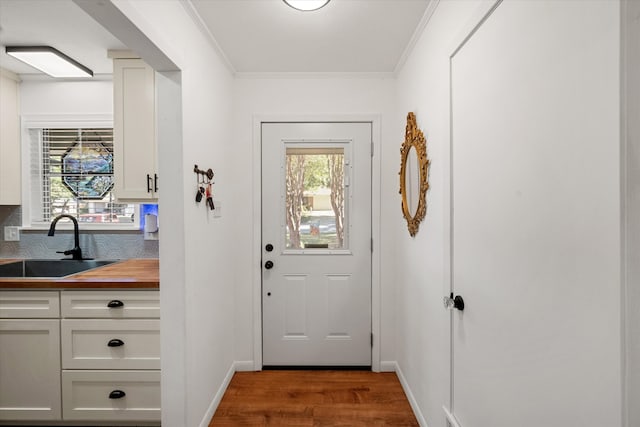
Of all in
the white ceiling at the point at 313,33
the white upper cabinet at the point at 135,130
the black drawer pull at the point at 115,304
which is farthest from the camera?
the white upper cabinet at the point at 135,130

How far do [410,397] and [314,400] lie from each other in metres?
0.65

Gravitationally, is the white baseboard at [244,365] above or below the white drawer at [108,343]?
below

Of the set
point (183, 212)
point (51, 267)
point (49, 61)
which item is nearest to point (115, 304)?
point (183, 212)

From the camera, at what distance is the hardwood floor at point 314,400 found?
2.10 m

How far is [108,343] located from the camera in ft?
6.28

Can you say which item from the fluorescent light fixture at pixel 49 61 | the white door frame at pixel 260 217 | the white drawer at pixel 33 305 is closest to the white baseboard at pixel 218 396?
the white door frame at pixel 260 217

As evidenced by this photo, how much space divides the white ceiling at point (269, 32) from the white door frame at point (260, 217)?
366mm

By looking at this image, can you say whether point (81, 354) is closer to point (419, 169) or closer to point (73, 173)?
point (73, 173)

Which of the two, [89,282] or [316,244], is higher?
[316,244]

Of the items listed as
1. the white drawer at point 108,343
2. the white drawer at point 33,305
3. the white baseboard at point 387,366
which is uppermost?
the white drawer at point 33,305

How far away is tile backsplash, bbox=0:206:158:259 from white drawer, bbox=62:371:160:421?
3.25ft

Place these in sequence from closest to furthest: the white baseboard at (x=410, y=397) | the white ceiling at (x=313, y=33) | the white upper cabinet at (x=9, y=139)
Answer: the white ceiling at (x=313, y=33)
the white baseboard at (x=410, y=397)
the white upper cabinet at (x=9, y=139)

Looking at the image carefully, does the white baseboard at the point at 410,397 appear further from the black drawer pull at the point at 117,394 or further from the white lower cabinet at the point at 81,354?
the black drawer pull at the point at 117,394

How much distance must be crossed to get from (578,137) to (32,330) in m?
2.65
